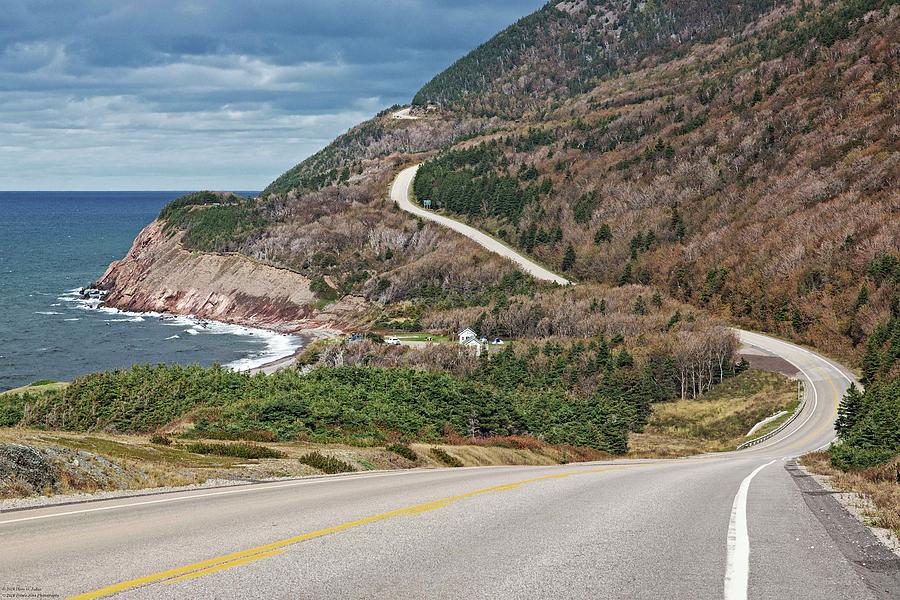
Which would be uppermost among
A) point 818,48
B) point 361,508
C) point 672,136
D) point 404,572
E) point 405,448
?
point 818,48

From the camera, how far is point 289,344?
116 meters

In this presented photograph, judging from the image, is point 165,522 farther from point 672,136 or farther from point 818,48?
point 818,48

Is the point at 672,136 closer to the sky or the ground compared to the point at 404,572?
closer to the sky

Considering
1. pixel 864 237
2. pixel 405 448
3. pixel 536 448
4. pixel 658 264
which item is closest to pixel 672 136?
pixel 658 264

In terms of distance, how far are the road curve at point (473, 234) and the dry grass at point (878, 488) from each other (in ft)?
341

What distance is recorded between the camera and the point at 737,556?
959 cm

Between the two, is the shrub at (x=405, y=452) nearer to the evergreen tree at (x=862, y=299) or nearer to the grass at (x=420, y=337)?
the grass at (x=420, y=337)

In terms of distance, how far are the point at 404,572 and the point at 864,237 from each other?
347 ft

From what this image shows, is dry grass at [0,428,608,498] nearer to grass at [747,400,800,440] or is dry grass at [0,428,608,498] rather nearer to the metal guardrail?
the metal guardrail

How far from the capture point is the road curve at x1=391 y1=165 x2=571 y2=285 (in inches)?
5138

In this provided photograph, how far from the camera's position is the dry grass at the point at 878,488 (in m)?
11.7

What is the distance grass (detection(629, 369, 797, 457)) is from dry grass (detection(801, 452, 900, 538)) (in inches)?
1708

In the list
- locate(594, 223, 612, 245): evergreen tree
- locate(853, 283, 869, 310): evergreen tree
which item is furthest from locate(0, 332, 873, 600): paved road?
locate(594, 223, 612, 245): evergreen tree

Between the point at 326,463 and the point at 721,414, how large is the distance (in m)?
61.0
